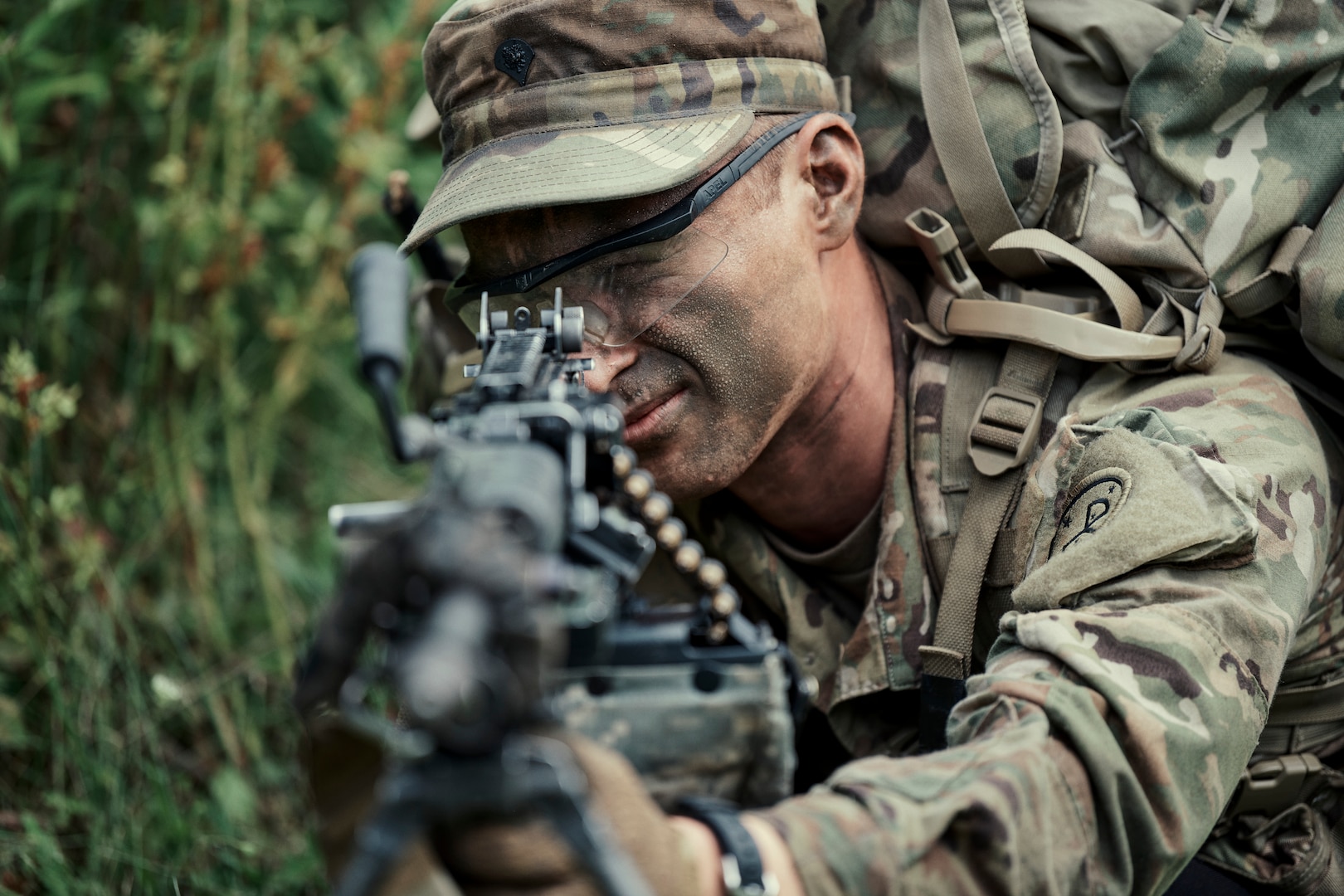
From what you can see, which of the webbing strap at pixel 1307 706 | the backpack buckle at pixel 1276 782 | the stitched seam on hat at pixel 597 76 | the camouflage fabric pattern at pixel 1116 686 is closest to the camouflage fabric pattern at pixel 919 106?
the stitched seam on hat at pixel 597 76

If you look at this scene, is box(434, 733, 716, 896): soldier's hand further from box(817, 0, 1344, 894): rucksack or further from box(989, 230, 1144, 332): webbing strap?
box(989, 230, 1144, 332): webbing strap

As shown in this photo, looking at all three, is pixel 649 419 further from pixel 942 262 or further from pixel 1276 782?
pixel 1276 782

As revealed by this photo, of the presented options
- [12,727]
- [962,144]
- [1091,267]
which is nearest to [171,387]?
[12,727]

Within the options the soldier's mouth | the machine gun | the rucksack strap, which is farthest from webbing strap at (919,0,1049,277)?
the machine gun

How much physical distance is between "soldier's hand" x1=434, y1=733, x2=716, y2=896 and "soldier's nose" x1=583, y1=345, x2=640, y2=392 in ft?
3.86

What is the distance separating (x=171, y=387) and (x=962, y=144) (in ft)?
9.03

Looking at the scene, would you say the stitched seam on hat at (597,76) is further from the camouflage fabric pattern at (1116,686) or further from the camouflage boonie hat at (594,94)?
the camouflage fabric pattern at (1116,686)

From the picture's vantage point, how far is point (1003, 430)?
258 cm

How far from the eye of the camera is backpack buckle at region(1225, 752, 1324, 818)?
275cm

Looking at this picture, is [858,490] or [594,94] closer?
[594,94]

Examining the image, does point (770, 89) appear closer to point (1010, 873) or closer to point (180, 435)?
point (1010, 873)

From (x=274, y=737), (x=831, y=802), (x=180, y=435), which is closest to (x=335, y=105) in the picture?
(x=180, y=435)

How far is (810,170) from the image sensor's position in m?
2.76

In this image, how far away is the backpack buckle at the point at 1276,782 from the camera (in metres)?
2.75
